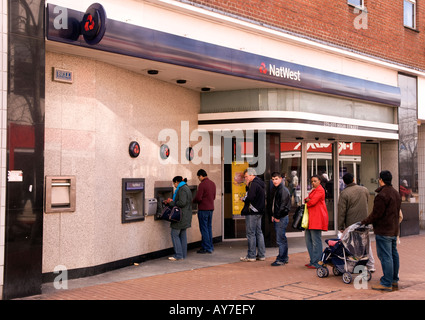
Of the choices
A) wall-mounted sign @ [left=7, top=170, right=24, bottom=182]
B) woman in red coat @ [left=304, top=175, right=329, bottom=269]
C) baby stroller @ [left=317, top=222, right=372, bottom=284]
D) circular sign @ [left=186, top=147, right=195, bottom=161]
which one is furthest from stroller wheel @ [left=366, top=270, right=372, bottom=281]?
wall-mounted sign @ [left=7, top=170, right=24, bottom=182]

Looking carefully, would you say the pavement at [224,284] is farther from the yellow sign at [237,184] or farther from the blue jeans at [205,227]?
the yellow sign at [237,184]

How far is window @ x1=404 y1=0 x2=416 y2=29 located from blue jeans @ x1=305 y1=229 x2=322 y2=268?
9.51 metres

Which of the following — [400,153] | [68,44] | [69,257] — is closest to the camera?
[68,44]

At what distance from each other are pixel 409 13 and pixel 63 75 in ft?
39.9

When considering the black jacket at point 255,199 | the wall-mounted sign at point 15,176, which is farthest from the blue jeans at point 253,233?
the wall-mounted sign at point 15,176

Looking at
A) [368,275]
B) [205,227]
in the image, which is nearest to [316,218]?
[368,275]

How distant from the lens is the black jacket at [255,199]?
9758 mm

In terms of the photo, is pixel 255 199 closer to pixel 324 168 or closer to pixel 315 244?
pixel 315 244

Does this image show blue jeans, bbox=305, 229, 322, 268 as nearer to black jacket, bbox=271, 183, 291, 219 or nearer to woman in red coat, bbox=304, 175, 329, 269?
woman in red coat, bbox=304, 175, 329, 269
